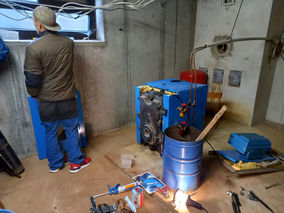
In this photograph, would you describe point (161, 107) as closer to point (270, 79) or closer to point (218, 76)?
point (218, 76)

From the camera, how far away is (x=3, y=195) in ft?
6.50

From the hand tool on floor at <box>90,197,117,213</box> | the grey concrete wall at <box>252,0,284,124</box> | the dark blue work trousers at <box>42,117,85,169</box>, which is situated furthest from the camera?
the grey concrete wall at <box>252,0,284,124</box>

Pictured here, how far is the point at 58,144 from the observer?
229 centimetres

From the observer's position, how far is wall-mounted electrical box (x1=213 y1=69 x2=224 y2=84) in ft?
12.5

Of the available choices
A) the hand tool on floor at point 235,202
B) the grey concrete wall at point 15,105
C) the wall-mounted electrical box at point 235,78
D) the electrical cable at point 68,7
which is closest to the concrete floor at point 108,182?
the hand tool on floor at point 235,202

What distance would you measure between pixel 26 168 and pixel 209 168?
2.15m

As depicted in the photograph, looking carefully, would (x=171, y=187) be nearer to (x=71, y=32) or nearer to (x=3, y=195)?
(x=3, y=195)

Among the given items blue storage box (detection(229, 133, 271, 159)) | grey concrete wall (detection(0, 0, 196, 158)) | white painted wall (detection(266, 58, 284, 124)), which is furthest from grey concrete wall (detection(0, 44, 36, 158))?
white painted wall (detection(266, 58, 284, 124))

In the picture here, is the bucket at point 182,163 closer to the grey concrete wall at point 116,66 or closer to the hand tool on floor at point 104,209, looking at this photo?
the hand tool on floor at point 104,209

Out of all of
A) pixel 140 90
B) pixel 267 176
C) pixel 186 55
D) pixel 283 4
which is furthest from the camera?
pixel 186 55

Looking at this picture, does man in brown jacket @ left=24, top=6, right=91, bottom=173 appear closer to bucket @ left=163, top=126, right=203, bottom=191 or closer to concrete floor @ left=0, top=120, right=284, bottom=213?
concrete floor @ left=0, top=120, right=284, bottom=213

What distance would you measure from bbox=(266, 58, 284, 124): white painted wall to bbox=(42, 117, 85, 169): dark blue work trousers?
133 inches

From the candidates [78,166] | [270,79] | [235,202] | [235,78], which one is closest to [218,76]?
[235,78]

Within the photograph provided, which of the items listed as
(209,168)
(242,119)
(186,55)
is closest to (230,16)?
(186,55)
